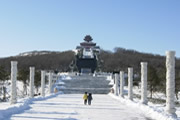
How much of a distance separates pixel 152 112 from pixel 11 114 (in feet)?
16.0

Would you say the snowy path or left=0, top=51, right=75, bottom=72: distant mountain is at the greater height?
left=0, top=51, right=75, bottom=72: distant mountain

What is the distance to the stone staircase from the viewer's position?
27.2 m

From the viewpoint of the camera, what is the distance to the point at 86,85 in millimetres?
29016

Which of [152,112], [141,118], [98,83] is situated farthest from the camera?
[98,83]

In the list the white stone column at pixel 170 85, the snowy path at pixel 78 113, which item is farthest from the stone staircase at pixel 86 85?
the white stone column at pixel 170 85

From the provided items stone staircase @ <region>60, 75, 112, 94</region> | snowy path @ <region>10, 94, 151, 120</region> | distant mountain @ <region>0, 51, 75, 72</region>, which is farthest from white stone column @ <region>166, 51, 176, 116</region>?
distant mountain @ <region>0, 51, 75, 72</region>

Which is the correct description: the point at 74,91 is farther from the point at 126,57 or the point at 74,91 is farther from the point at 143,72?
the point at 126,57

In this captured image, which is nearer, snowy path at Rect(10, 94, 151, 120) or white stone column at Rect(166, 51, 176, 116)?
snowy path at Rect(10, 94, 151, 120)

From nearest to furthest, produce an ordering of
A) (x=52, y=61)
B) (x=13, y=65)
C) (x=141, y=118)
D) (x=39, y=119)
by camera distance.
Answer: (x=39, y=119), (x=141, y=118), (x=13, y=65), (x=52, y=61)

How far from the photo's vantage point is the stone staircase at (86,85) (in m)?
27.2

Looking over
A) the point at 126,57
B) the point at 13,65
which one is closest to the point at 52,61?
the point at 126,57

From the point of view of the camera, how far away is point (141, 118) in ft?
29.8

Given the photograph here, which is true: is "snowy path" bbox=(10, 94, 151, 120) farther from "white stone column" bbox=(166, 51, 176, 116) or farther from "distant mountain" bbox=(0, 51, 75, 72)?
"distant mountain" bbox=(0, 51, 75, 72)

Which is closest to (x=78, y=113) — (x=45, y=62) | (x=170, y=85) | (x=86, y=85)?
(x=170, y=85)
